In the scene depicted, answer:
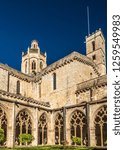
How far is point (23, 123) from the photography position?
19.8 meters

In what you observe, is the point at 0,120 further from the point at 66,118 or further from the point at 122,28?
the point at 122,28

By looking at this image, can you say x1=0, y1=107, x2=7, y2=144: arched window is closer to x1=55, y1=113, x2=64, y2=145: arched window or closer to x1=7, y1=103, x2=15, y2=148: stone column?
x1=7, y1=103, x2=15, y2=148: stone column

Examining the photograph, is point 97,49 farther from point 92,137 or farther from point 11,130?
point 11,130

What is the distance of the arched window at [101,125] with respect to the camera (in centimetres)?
1816

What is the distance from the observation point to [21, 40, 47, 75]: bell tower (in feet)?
149

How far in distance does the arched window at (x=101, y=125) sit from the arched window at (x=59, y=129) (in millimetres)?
4117

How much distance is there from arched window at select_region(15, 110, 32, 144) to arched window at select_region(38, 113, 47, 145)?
4.61ft

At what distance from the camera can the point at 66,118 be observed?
2120cm

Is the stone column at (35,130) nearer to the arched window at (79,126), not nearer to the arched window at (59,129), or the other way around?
the arched window at (59,129)

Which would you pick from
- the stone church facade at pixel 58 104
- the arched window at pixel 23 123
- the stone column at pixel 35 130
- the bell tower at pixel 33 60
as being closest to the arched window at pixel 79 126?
the stone church facade at pixel 58 104

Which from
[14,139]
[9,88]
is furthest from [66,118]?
[9,88]

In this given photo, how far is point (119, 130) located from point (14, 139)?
1601 centimetres

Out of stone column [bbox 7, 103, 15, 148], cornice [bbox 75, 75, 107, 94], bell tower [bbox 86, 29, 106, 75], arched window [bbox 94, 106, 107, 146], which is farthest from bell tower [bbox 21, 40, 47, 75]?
arched window [bbox 94, 106, 107, 146]

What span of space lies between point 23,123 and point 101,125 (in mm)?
6750
